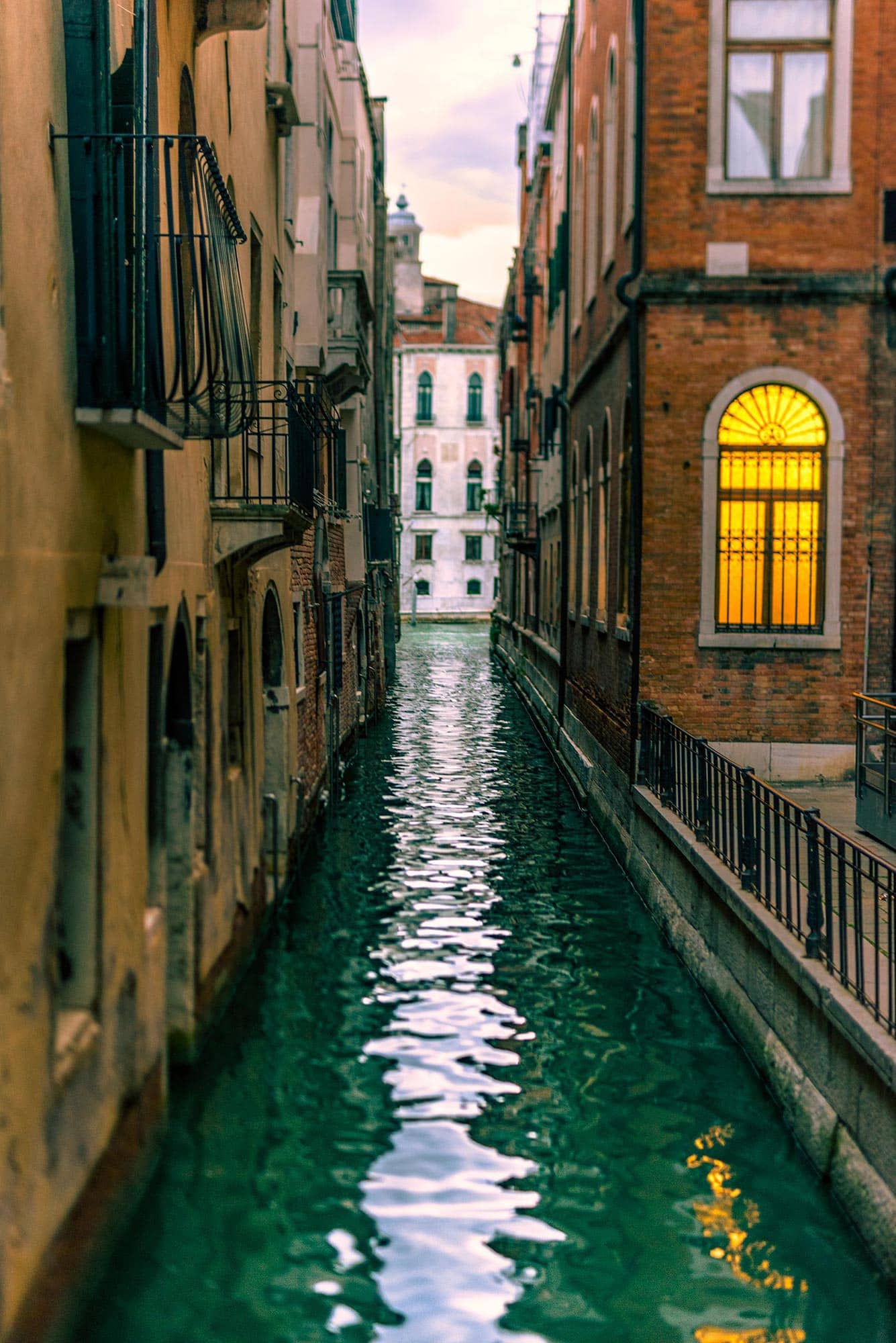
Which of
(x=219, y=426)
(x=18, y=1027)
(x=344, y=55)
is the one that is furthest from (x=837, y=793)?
(x=344, y=55)

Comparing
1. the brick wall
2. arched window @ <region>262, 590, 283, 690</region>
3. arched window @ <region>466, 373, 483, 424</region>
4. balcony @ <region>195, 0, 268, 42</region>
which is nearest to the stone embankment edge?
the brick wall

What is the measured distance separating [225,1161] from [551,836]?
9.11 m

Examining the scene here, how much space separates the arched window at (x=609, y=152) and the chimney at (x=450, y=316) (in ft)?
186

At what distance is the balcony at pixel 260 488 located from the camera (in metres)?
9.26

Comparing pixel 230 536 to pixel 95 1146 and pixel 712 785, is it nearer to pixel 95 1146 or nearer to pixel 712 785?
pixel 712 785

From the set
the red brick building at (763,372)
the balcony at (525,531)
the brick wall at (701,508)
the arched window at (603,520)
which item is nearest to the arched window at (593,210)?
the arched window at (603,520)

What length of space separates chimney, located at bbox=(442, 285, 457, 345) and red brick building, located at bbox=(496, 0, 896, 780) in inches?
2418

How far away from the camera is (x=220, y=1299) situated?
18.6 feet

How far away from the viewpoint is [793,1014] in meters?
7.45

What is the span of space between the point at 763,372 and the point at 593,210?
22.7 ft

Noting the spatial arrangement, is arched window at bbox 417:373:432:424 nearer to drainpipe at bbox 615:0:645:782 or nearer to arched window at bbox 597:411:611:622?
arched window at bbox 597:411:611:622

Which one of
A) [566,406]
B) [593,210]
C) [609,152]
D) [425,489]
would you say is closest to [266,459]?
[609,152]

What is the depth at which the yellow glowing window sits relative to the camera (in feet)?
46.3

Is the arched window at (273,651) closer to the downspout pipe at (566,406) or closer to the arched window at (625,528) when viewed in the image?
the arched window at (625,528)
